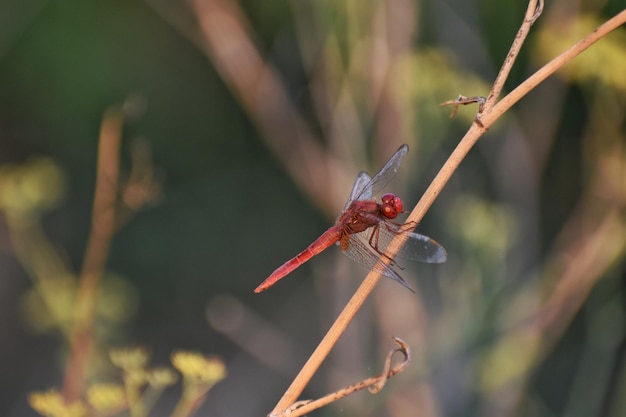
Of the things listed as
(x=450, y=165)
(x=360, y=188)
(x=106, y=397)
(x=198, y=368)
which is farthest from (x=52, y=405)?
(x=360, y=188)

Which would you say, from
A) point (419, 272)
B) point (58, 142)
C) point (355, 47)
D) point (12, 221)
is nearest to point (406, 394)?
point (419, 272)

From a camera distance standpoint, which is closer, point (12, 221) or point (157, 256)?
point (12, 221)

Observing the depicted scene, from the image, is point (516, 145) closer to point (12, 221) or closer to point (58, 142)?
point (12, 221)

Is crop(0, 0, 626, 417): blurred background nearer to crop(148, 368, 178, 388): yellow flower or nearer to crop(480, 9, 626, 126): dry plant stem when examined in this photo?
crop(148, 368, 178, 388): yellow flower

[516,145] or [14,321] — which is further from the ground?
[516,145]

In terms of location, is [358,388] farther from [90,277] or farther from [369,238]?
[90,277]

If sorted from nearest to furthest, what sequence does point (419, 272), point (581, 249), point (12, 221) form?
point (12, 221), point (581, 249), point (419, 272)

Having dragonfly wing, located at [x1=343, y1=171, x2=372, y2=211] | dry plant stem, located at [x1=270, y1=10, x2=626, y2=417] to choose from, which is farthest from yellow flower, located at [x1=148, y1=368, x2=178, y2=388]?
dragonfly wing, located at [x1=343, y1=171, x2=372, y2=211]

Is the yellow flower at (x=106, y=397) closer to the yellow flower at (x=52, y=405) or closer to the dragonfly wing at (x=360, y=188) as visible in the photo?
the yellow flower at (x=52, y=405)
